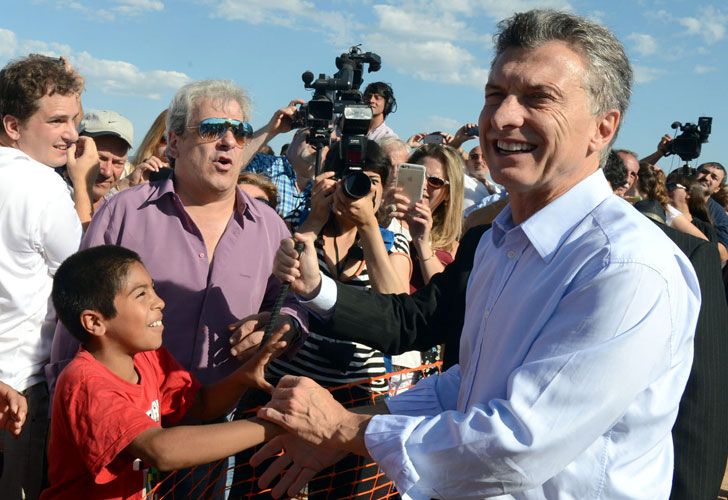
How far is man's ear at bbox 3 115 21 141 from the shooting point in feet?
10.6

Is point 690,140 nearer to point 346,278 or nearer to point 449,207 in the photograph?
point 449,207

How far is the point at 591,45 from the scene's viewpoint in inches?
71.1

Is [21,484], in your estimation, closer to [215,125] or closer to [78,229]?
[78,229]

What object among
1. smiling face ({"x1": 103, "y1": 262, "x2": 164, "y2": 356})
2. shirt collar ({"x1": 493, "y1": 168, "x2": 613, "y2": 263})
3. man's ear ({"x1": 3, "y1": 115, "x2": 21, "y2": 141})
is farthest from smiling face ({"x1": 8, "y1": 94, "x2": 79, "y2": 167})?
shirt collar ({"x1": 493, "y1": 168, "x2": 613, "y2": 263})

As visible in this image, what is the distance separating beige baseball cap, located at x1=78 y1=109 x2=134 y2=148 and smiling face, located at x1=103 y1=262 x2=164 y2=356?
6.38 feet

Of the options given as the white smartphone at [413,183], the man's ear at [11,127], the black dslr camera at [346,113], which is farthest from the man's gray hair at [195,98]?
the white smartphone at [413,183]

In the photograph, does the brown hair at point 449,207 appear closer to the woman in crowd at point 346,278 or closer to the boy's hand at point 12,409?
the woman in crowd at point 346,278

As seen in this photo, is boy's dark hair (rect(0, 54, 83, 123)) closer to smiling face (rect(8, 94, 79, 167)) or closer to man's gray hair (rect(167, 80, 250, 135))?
smiling face (rect(8, 94, 79, 167))

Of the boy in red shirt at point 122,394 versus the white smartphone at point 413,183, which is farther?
the white smartphone at point 413,183

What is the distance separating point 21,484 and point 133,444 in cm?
115

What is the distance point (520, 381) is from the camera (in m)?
1.57

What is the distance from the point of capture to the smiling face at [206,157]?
307 centimetres

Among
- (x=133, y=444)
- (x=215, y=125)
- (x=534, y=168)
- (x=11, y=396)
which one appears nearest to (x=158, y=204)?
(x=215, y=125)

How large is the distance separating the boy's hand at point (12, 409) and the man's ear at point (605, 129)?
213 centimetres
